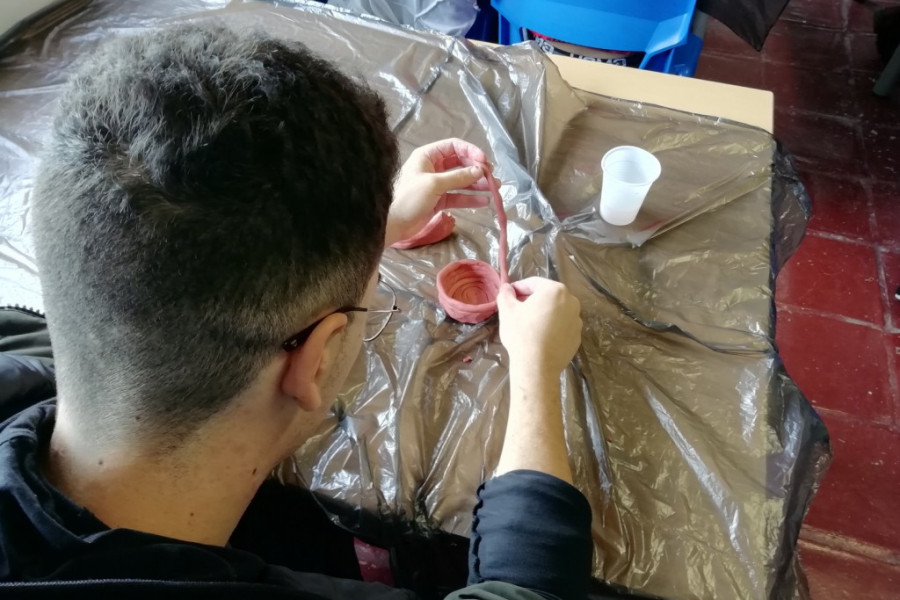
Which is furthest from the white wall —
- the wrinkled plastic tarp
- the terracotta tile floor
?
the terracotta tile floor

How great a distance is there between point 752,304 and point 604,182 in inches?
10.7

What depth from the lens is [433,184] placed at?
920mm

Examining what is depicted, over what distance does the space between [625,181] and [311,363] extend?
645mm

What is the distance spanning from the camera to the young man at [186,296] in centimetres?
47

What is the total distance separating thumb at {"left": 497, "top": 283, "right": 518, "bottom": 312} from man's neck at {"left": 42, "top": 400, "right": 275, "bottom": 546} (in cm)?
37

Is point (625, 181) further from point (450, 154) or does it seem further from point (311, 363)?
point (311, 363)

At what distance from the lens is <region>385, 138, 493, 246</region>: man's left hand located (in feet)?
3.02

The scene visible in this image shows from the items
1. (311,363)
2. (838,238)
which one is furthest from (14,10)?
(838,238)

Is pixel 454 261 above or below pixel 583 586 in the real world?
above

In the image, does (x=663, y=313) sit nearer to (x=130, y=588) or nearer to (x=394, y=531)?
(x=394, y=531)

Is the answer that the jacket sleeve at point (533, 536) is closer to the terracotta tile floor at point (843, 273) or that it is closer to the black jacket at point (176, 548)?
the black jacket at point (176, 548)

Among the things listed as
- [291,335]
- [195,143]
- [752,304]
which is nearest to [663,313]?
[752,304]

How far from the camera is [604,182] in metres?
1.00

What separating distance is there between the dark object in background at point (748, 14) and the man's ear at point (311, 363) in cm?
125
